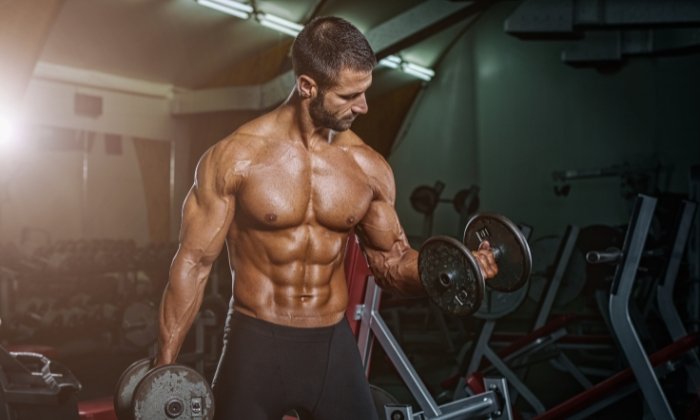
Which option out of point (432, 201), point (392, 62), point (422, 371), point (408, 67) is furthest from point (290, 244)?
point (408, 67)

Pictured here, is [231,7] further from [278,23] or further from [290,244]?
[290,244]

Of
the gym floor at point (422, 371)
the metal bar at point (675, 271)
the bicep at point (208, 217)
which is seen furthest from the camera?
the gym floor at point (422, 371)

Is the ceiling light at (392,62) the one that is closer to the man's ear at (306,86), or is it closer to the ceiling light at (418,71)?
the ceiling light at (418,71)

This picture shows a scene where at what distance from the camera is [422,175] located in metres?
8.50

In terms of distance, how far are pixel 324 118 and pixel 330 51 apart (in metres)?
0.13

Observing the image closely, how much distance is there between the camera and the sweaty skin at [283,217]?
4.70 ft

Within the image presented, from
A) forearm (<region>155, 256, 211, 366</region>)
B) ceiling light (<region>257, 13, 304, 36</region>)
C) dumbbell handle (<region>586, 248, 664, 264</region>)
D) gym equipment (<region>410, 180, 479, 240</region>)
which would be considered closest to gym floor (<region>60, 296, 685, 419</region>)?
gym equipment (<region>410, 180, 479, 240</region>)

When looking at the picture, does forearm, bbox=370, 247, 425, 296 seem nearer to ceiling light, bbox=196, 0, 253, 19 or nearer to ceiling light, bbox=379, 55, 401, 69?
ceiling light, bbox=196, 0, 253, 19

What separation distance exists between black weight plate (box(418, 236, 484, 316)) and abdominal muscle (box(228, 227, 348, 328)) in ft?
0.69

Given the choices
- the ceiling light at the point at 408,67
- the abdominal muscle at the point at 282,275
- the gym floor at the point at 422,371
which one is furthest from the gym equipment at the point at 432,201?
the abdominal muscle at the point at 282,275

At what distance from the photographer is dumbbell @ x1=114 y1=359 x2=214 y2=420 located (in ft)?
4.41

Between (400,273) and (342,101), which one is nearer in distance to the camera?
(342,101)

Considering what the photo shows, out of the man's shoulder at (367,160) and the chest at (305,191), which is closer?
the chest at (305,191)

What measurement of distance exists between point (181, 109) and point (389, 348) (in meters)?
4.75
